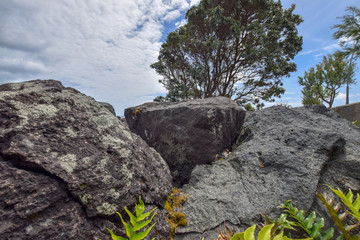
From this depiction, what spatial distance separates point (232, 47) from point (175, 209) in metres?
12.2

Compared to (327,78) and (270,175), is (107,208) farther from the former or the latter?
(327,78)

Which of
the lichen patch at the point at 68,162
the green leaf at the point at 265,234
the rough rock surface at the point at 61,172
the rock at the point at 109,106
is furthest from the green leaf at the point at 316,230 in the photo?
the rock at the point at 109,106

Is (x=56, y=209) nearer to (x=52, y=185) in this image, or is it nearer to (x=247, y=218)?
(x=52, y=185)

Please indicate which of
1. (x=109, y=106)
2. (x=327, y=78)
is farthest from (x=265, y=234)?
(x=327, y=78)

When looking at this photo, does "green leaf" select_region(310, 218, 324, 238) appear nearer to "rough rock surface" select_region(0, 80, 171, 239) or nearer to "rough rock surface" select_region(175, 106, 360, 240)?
"rough rock surface" select_region(175, 106, 360, 240)

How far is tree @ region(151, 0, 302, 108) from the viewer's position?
11562 millimetres

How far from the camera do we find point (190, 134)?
332cm

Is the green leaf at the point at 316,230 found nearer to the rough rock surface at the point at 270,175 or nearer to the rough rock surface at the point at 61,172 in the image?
the rough rock surface at the point at 270,175

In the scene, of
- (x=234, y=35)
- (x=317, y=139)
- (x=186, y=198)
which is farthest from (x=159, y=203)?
(x=234, y=35)

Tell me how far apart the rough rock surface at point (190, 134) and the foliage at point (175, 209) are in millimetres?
681

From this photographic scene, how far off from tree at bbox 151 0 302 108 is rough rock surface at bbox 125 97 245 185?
8736mm

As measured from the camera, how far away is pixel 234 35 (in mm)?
11719

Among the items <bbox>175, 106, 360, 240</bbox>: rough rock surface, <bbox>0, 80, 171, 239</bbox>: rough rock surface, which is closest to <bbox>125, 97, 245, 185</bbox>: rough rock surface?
<bbox>175, 106, 360, 240</bbox>: rough rock surface

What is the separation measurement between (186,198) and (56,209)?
145 centimetres
